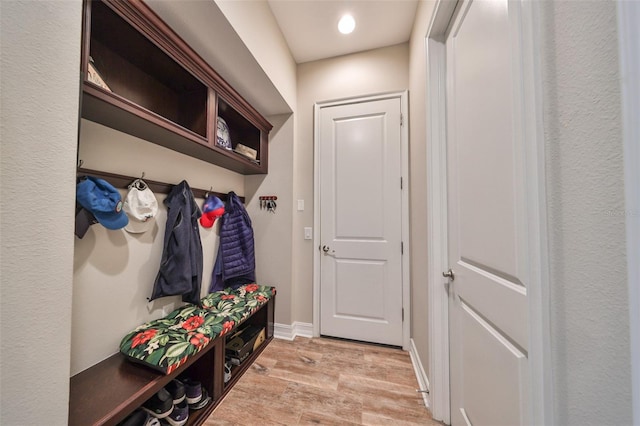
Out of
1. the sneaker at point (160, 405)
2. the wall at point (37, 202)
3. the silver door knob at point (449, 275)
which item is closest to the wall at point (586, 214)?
the silver door knob at point (449, 275)

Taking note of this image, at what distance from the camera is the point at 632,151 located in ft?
0.99

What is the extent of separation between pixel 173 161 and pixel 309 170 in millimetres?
1165

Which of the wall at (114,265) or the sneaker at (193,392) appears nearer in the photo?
the wall at (114,265)

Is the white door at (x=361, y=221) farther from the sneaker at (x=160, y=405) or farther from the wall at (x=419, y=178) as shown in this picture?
the sneaker at (x=160, y=405)

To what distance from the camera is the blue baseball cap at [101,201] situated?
1.03 metres

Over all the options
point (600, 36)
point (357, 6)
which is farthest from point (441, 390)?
point (357, 6)

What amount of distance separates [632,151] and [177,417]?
1858 mm

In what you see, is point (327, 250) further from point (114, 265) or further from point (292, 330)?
point (114, 265)

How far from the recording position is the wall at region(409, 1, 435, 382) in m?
1.44

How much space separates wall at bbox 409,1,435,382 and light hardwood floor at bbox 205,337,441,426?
0.86 feet

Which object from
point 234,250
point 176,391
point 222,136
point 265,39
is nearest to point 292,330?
point 234,250

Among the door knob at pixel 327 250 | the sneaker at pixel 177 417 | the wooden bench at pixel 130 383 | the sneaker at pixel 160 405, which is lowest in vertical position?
the sneaker at pixel 177 417

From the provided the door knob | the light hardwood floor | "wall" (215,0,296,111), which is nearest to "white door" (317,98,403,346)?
the door knob

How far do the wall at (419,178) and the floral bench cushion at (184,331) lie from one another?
1268mm
